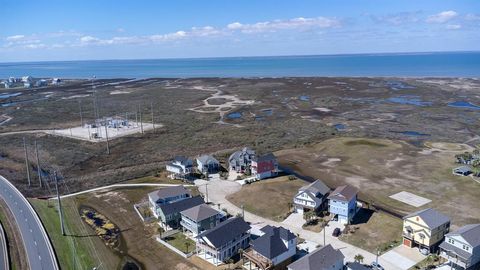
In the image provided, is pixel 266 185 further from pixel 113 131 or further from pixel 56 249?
pixel 113 131

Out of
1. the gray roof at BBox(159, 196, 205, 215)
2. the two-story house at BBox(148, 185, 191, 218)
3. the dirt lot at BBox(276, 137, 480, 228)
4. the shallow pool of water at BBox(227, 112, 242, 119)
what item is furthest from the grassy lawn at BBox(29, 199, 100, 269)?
the shallow pool of water at BBox(227, 112, 242, 119)

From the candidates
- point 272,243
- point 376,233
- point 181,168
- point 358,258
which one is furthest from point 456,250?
point 181,168

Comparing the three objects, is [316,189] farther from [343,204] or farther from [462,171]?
[462,171]

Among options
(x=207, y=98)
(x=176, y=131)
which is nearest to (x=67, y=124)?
(x=176, y=131)

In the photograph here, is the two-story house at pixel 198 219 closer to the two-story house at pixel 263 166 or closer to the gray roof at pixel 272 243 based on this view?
the gray roof at pixel 272 243

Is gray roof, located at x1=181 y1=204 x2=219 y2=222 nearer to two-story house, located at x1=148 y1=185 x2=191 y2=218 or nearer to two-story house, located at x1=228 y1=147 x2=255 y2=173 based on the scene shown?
two-story house, located at x1=148 y1=185 x2=191 y2=218

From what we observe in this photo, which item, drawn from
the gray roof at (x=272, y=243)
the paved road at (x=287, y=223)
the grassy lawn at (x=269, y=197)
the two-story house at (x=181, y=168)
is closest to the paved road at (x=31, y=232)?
the gray roof at (x=272, y=243)
